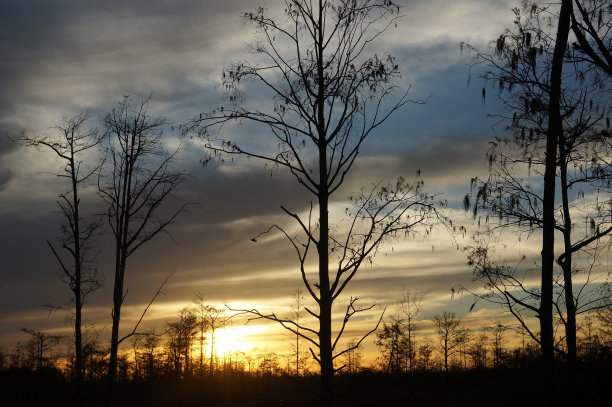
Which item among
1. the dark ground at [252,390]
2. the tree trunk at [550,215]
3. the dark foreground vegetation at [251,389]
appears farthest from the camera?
the dark foreground vegetation at [251,389]

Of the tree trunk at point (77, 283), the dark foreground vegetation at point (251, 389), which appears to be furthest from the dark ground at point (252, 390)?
the tree trunk at point (77, 283)

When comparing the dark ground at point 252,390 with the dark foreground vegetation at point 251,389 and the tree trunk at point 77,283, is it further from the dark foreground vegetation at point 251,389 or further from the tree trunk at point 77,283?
the tree trunk at point 77,283

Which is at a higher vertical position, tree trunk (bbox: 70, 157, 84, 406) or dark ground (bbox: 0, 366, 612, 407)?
tree trunk (bbox: 70, 157, 84, 406)

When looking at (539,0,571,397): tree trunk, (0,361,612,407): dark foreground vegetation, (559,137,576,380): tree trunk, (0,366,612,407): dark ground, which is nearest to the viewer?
(539,0,571,397): tree trunk

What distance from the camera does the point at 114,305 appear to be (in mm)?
20719

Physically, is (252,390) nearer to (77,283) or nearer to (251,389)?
(251,389)

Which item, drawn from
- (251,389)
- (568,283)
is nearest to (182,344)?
(251,389)

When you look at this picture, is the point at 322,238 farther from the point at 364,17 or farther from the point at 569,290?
the point at 569,290

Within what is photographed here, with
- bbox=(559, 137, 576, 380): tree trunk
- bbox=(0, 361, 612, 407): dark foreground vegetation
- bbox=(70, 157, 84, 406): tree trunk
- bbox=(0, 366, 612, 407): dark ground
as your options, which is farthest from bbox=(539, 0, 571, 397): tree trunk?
bbox=(0, 366, 612, 407): dark ground

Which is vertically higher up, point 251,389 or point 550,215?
point 550,215

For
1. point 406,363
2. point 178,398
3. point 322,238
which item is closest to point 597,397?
point 322,238

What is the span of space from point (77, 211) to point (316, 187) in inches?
687

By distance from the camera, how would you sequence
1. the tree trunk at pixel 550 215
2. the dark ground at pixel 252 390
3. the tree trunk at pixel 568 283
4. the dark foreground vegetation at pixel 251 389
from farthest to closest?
the dark foreground vegetation at pixel 251 389
the dark ground at pixel 252 390
the tree trunk at pixel 568 283
the tree trunk at pixel 550 215

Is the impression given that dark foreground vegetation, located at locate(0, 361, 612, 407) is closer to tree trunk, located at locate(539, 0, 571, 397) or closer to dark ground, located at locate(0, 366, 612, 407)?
dark ground, located at locate(0, 366, 612, 407)
